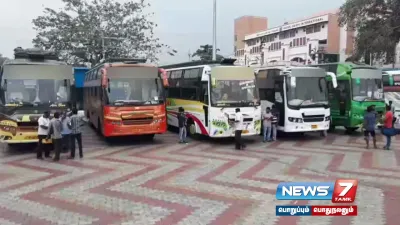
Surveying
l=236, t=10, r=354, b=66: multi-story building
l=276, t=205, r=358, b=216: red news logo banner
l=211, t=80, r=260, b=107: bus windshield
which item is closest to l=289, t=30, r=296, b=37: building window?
l=236, t=10, r=354, b=66: multi-story building

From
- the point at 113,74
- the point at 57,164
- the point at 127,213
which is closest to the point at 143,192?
the point at 127,213

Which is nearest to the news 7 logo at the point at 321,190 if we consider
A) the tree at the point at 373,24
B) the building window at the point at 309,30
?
the tree at the point at 373,24

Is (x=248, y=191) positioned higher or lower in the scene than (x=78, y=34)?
lower

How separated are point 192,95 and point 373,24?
46.7 feet

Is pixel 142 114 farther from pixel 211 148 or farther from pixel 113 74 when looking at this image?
pixel 211 148

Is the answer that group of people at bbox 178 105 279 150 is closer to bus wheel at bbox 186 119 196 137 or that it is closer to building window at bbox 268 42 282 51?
bus wheel at bbox 186 119 196 137

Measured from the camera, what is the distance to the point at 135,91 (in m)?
13.6

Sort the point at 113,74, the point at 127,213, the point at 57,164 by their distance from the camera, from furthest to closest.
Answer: the point at 113,74 → the point at 57,164 → the point at 127,213

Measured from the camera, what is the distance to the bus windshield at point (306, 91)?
15.0 meters

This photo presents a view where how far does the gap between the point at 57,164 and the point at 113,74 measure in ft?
12.7

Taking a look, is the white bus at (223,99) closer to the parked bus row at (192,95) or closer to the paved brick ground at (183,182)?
the parked bus row at (192,95)

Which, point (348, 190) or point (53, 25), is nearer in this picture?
point (348, 190)

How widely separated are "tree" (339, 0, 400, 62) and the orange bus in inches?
565

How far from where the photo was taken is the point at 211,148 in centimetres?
1348
